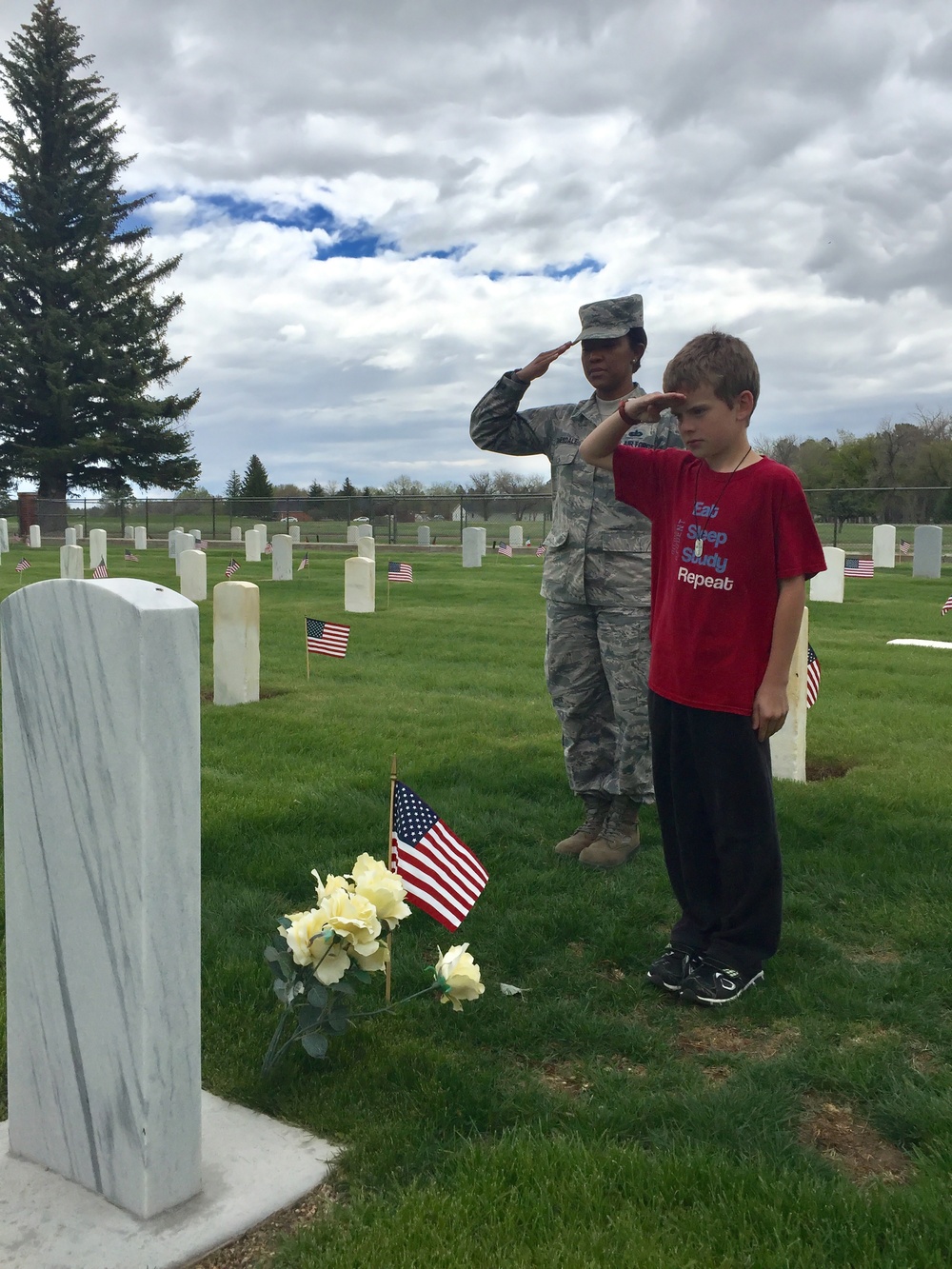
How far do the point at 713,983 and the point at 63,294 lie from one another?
1764 inches

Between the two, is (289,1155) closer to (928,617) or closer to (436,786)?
(436,786)

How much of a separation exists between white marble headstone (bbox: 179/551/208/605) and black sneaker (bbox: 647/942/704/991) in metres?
13.6

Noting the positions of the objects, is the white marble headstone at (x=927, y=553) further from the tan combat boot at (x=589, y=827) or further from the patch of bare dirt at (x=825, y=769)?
the tan combat boot at (x=589, y=827)

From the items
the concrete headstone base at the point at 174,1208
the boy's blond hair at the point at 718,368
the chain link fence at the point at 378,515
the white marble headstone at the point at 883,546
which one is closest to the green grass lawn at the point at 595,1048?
the concrete headstone base at the point at 174,1208

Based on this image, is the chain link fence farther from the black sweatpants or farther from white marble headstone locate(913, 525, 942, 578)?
the black sweatpants

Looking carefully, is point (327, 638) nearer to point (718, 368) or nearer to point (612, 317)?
point (612, 317)

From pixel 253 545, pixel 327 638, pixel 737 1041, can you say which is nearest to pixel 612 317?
pixel 737 1041

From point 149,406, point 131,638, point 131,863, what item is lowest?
point 131,863

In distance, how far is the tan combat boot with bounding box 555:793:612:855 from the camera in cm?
445

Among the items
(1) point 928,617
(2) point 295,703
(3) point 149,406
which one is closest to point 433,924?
(2) point 295,703

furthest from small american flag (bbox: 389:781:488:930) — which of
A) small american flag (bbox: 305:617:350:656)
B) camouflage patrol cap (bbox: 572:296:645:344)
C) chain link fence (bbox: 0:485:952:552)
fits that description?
chain link fence (bbox: 0:485:952:552)

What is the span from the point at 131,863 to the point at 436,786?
3629 millimetres

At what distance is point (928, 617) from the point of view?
14.3 m

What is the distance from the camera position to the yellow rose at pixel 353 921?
2609 mm
